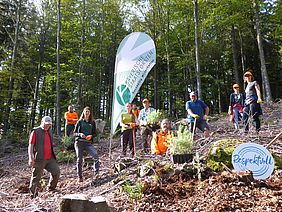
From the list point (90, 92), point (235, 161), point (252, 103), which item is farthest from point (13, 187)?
point (90, 92)

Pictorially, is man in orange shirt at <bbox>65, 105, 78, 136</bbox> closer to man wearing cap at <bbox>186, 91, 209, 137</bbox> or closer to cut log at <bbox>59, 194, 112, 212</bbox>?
man wearing cap at <bbox>186, 91, 209, 137</bbox>

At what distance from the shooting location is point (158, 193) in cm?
338

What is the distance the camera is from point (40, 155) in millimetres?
4938

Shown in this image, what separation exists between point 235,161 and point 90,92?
15629 mm

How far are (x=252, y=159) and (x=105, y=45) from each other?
1849cm

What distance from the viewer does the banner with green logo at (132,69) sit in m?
6.18

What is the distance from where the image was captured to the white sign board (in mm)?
3260

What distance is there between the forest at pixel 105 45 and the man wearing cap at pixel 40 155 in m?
9.41

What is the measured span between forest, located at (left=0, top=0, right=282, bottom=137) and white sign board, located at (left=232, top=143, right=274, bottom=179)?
11.4 metres


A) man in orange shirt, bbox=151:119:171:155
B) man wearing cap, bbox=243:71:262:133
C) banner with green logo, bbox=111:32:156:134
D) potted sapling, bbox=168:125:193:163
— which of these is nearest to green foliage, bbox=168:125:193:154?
potted sapling, bbox=168:125:193:163

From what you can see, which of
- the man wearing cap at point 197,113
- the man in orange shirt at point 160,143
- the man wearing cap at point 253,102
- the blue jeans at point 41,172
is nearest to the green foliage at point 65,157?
the blue jeans at point 41,172

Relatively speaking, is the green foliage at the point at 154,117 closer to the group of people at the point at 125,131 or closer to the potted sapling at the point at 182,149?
the group of people at the point at 125,131

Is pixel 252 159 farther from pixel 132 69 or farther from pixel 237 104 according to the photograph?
pixel 237 104

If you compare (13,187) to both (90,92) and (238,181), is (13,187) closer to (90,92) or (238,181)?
(238,181)
